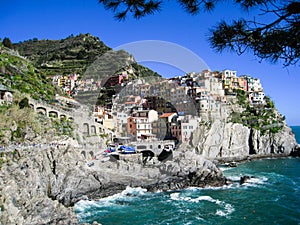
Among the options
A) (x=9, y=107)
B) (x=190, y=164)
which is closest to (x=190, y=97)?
(x=190, y=164)

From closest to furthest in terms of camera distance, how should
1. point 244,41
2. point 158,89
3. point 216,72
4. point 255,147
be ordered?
point 244,41 < point 255,147 < point 158,89 < point 216,72

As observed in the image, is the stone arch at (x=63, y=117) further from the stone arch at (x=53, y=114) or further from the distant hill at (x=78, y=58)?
the distant hill at (x=78, y=58)

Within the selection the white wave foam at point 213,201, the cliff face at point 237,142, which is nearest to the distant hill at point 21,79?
the white wave foam at point 213,201

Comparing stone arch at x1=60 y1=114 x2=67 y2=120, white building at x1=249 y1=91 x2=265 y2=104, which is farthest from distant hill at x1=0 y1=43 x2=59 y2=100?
white building at x1=249 y1=91 x2=265 y2=104

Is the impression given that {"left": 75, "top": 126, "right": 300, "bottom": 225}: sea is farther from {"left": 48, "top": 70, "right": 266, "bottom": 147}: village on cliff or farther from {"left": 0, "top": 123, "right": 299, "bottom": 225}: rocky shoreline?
{"left": 48, "top": 70, "right": 266, "bottom": 147}: village on cliff

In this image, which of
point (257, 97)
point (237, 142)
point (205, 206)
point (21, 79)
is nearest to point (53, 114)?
point (21, 79)

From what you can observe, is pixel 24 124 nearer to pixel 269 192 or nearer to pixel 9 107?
pixel 9 107

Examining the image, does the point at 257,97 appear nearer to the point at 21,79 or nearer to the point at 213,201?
the point at 213,201
